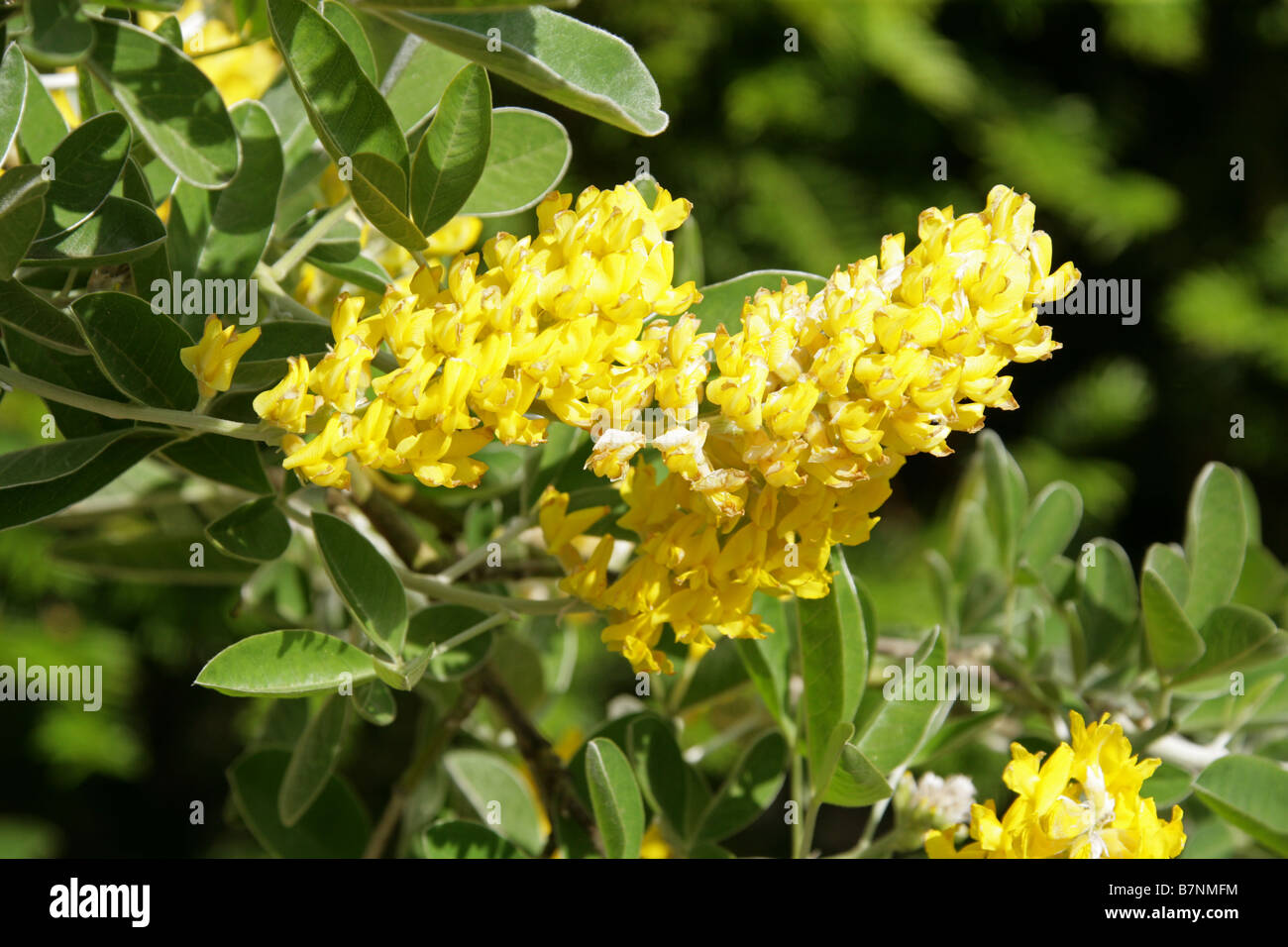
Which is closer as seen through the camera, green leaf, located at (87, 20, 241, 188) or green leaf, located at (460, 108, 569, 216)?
green leaf, located at (87, 20, 241, 188)

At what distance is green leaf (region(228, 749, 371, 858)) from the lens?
99cm

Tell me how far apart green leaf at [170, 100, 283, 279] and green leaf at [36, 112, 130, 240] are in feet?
0.32

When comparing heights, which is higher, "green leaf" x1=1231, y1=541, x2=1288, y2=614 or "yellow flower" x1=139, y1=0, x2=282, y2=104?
"yellow flower" x1=139, y1=0, x2=282, y2=104

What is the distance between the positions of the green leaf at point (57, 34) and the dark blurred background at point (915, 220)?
168 cm

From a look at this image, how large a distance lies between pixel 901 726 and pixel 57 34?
701mm

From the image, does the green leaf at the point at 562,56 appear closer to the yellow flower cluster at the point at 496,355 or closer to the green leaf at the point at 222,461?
the yellow flower cluster at the point at 496,355

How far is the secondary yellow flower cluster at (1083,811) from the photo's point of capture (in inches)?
26.7

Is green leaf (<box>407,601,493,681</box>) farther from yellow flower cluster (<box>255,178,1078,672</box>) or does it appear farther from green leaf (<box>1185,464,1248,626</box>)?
green leaf (<box>1185,464,1248,626</box>)

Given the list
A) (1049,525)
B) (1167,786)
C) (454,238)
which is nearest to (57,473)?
(454,238)

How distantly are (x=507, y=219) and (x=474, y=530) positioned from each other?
0.58 meters

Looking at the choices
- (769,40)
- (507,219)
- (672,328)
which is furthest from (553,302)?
(769,40)

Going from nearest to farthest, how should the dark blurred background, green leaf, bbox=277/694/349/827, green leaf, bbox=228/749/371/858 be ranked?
1. green leaf, bbox=277/694/349/827
2. green leaf, bbox=228/749/371/858
3. the dark blurred background

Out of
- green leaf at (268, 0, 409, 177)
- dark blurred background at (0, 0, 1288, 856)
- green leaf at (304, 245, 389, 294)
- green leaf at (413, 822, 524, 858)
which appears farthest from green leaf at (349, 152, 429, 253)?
dark blurred background at (0, 0, 1288, 856)

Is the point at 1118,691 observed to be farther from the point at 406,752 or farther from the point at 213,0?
the point at 406,752
